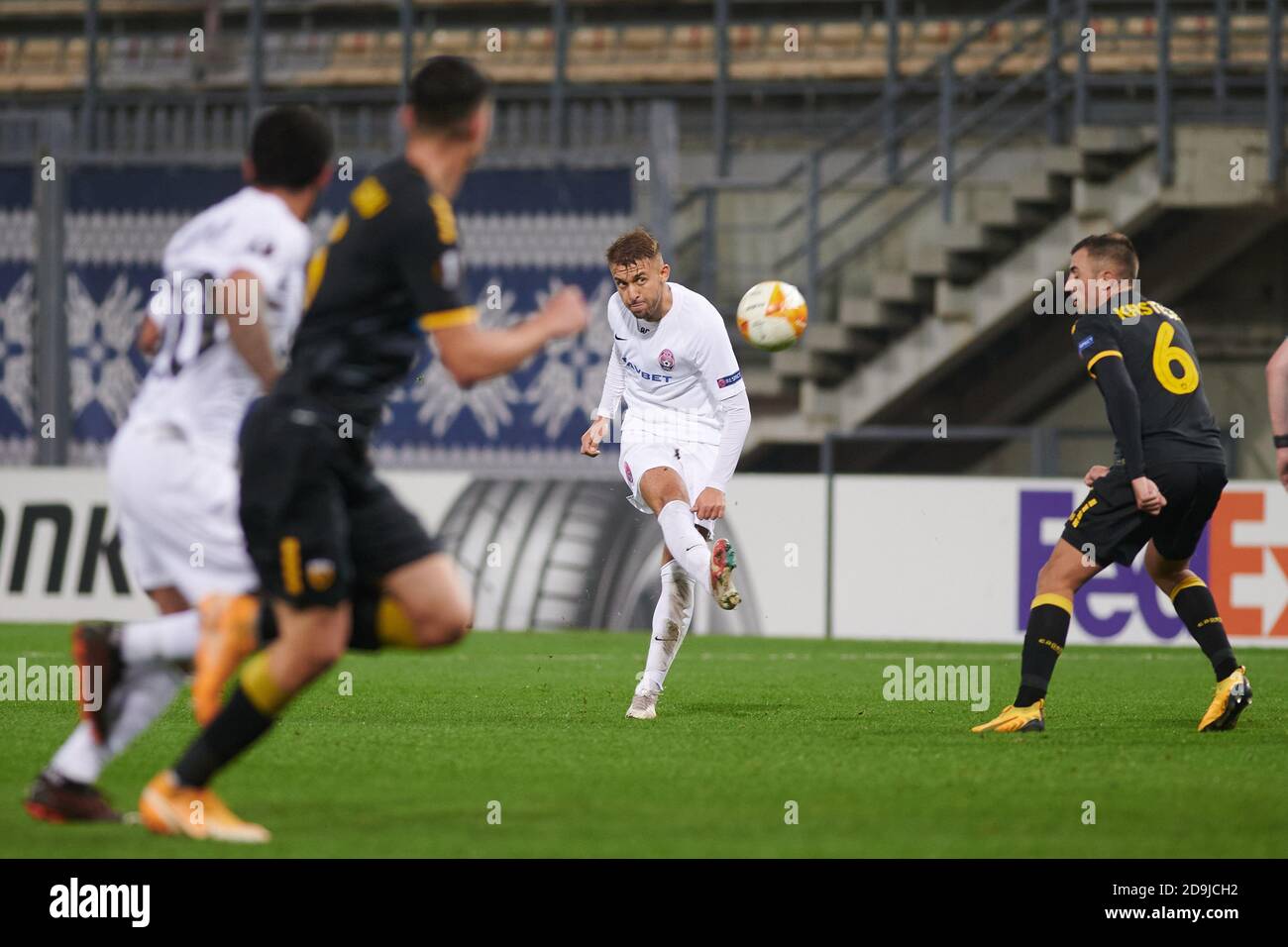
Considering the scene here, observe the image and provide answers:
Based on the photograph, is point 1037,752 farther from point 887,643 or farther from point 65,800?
point 887,643

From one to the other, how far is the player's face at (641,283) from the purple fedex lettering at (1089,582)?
590 centimetres

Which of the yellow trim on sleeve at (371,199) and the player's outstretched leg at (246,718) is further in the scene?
the yellow trim on sleeve at (371,199)

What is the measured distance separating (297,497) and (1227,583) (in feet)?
33.4

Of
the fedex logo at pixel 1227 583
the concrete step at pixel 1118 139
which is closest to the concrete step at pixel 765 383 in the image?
the concrete step at pixel 1118 139

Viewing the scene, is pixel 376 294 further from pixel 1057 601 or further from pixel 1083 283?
pixel 1057 601

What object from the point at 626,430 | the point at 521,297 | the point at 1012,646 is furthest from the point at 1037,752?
the point at 521,297

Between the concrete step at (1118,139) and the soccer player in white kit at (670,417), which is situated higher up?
the concrete step at (1118,139)

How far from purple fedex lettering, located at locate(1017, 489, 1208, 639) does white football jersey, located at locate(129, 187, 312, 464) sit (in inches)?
358

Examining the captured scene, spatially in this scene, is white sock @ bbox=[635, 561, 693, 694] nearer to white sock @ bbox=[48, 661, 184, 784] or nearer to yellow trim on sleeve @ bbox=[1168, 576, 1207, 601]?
yellow trim on sleeve @ bbox=[1168, 576, 1207, 601]

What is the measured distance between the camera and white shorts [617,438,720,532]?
898cm

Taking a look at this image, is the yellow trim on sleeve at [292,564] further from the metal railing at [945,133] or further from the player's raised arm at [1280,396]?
the metal railing at [945,133]

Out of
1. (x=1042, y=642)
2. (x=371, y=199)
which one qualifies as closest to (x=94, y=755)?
(x=371, y=199)

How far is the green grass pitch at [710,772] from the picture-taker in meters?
5.33
